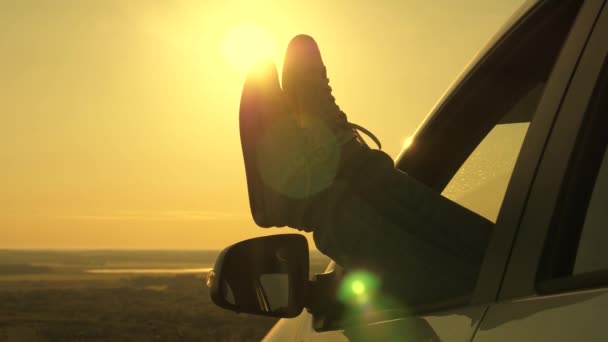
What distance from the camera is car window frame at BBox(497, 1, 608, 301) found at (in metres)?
1.43

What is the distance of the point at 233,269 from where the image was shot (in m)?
2.27

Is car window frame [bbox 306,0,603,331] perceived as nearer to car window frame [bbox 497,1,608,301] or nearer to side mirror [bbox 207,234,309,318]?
car window frame [bbox 497,1,608,301]

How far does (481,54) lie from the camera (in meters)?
2.20

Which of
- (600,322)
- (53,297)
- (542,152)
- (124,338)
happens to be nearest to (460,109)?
(542,152)

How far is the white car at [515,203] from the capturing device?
4.37 ft

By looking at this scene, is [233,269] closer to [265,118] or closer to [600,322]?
[265,118]

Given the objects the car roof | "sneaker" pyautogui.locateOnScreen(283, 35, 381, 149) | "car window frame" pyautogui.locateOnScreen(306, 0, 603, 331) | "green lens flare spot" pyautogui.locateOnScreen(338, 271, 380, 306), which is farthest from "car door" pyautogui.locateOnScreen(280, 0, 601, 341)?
"sneaker" pyautogui.locateOnScreen(283, 35, 381, 149)

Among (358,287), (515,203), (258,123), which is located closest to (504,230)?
(515,203)

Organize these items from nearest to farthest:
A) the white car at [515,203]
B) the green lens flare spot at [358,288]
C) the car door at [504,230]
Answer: the white car at [515,203], the car door at [504,230], the green lens flare spot at [358,288]

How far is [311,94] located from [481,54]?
57 centimetres

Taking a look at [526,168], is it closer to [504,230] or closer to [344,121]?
[504,230]

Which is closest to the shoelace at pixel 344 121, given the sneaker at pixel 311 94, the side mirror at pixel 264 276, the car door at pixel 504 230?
the sneaker at pixel 311 94

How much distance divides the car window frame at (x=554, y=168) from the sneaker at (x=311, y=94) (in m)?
0.93

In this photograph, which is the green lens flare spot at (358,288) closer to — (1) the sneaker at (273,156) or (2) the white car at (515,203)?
(2) the white car at (515,203)
